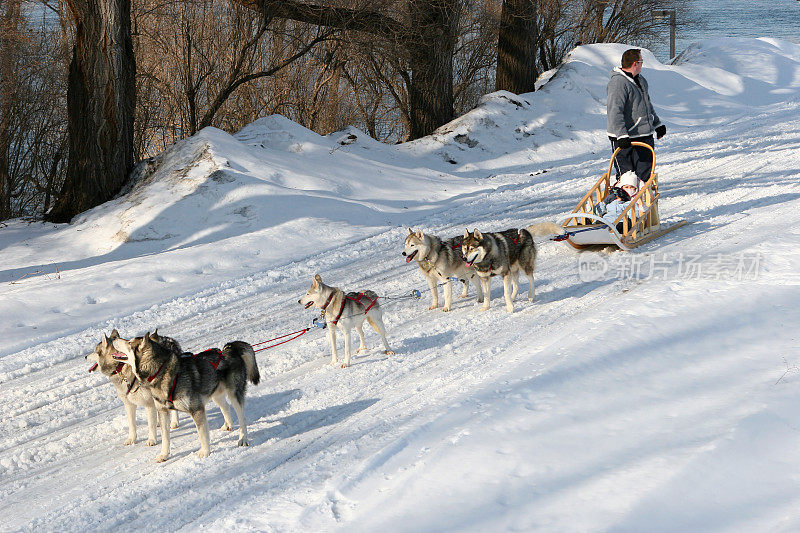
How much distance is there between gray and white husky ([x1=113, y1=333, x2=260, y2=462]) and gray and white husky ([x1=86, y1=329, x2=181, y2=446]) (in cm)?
11

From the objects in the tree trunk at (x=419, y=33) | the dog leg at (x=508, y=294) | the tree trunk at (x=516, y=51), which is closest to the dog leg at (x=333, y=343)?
the dog leg at (x=508, y=294)

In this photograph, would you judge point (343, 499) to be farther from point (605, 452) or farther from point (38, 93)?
point (38, 93)

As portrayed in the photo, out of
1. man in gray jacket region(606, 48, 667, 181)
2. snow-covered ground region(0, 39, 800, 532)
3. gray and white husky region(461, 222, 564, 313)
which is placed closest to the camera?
snow-covered ground region(0, 39, 800, 532)

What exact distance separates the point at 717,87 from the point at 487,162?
9.40 meters

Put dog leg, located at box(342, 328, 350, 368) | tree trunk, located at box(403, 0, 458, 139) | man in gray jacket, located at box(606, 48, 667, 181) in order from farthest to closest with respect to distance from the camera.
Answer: tree trunk, located at box(403, 0, 458, 139) → man in gray jacket, located at box(606, 48, 667, 181) → dog leg, located at box(342, 328, 350, 368)

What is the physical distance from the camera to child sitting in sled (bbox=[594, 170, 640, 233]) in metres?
8.61

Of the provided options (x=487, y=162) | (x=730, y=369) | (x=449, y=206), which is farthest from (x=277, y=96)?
(x=730, y=369)

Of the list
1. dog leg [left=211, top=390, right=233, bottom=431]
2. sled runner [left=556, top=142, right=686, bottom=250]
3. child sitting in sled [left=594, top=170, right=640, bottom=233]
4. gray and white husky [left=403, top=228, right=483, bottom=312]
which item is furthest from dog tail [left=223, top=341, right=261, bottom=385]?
child sitting in sled [left=594, top=170, right=640, bottom=233]

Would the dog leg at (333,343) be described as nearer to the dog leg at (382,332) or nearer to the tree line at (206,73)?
the dog leg at (382,332)

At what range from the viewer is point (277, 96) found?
57.2ft

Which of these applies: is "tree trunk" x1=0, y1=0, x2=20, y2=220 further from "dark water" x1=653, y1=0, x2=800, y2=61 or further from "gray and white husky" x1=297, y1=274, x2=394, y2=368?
"dark water" x1=653, y1=0, x2=800, y2=61

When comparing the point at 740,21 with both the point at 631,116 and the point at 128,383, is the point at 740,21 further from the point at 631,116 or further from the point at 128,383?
the point at 128,383

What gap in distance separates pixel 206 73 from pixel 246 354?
12.1 m

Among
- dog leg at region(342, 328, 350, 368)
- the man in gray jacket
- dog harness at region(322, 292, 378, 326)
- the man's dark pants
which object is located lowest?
dog leg at region(342, 328, 350, 368)
